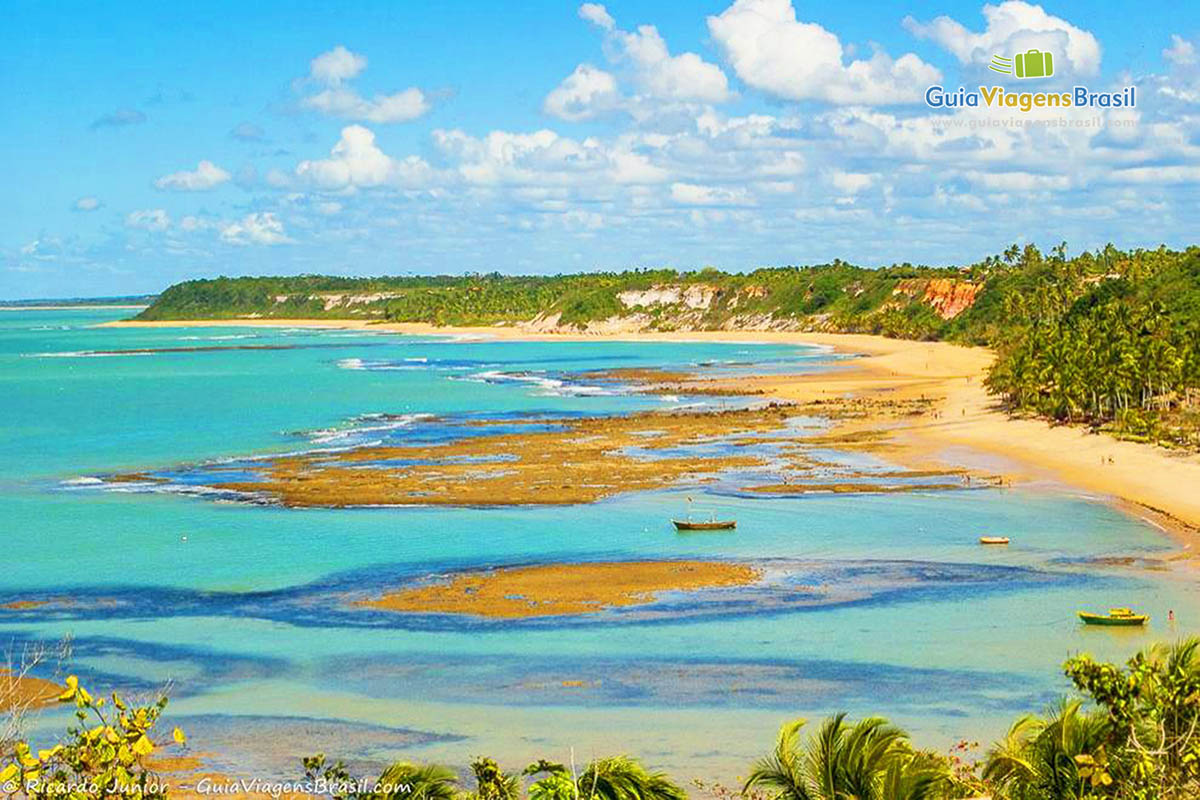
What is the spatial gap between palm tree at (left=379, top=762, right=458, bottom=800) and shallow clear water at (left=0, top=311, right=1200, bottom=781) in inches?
461

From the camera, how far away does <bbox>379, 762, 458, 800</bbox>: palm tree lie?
45.6 ft

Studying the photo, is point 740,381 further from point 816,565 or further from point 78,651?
point 78,651

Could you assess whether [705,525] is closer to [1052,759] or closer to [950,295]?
[1052,759]

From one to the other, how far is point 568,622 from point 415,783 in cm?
2280

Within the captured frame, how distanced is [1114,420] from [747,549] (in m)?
34.4

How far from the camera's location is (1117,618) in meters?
34.2

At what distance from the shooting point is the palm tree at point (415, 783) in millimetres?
13891

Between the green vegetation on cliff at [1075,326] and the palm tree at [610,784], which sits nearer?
the palm tree at [610,784]

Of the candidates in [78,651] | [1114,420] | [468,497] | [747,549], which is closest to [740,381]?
[1114,420]

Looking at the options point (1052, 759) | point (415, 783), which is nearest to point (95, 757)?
point (415, 783)

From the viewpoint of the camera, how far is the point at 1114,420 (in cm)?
7206

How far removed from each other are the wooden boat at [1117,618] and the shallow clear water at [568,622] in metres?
0.37

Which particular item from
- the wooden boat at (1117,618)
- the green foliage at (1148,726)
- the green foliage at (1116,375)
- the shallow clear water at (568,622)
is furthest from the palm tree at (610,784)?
the green foliage at (1116,375)

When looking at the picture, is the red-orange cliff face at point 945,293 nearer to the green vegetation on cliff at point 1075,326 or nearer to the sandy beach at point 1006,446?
the green vegetation on cliff at point 1075,326
